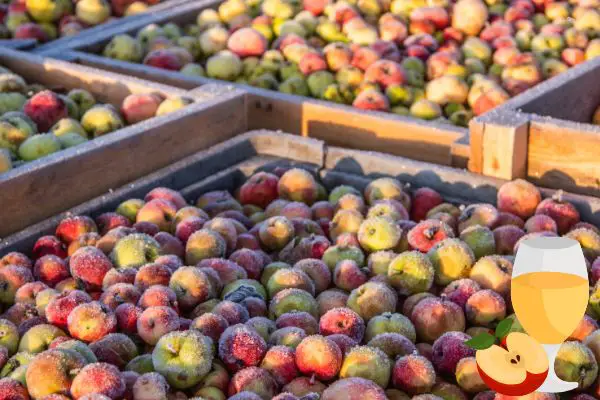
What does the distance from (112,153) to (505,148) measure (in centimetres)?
167

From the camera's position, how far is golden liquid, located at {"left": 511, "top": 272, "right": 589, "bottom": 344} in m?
1.16

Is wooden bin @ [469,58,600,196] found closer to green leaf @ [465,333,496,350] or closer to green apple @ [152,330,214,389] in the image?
green apple @ [152,330,214,389]

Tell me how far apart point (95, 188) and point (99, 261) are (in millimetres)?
Answer: 768

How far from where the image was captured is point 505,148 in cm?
376

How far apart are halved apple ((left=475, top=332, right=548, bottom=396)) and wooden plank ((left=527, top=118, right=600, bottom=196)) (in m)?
2.61

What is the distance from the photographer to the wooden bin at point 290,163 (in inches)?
142

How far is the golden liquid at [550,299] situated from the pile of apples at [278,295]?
1023 mm

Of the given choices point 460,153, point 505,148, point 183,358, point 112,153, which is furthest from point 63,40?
point 183,358

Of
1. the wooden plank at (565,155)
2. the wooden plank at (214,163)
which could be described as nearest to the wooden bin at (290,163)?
the wooden plank at (214,163)

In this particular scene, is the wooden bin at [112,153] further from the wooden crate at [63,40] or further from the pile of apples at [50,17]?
the pile of apples at [50,17]

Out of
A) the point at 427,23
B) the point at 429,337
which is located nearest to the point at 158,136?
the point at 429,337

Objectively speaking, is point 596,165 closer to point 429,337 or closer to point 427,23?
point 429,337

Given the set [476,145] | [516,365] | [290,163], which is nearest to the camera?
[516,365]

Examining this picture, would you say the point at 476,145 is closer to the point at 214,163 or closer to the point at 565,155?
the point at 565,155
